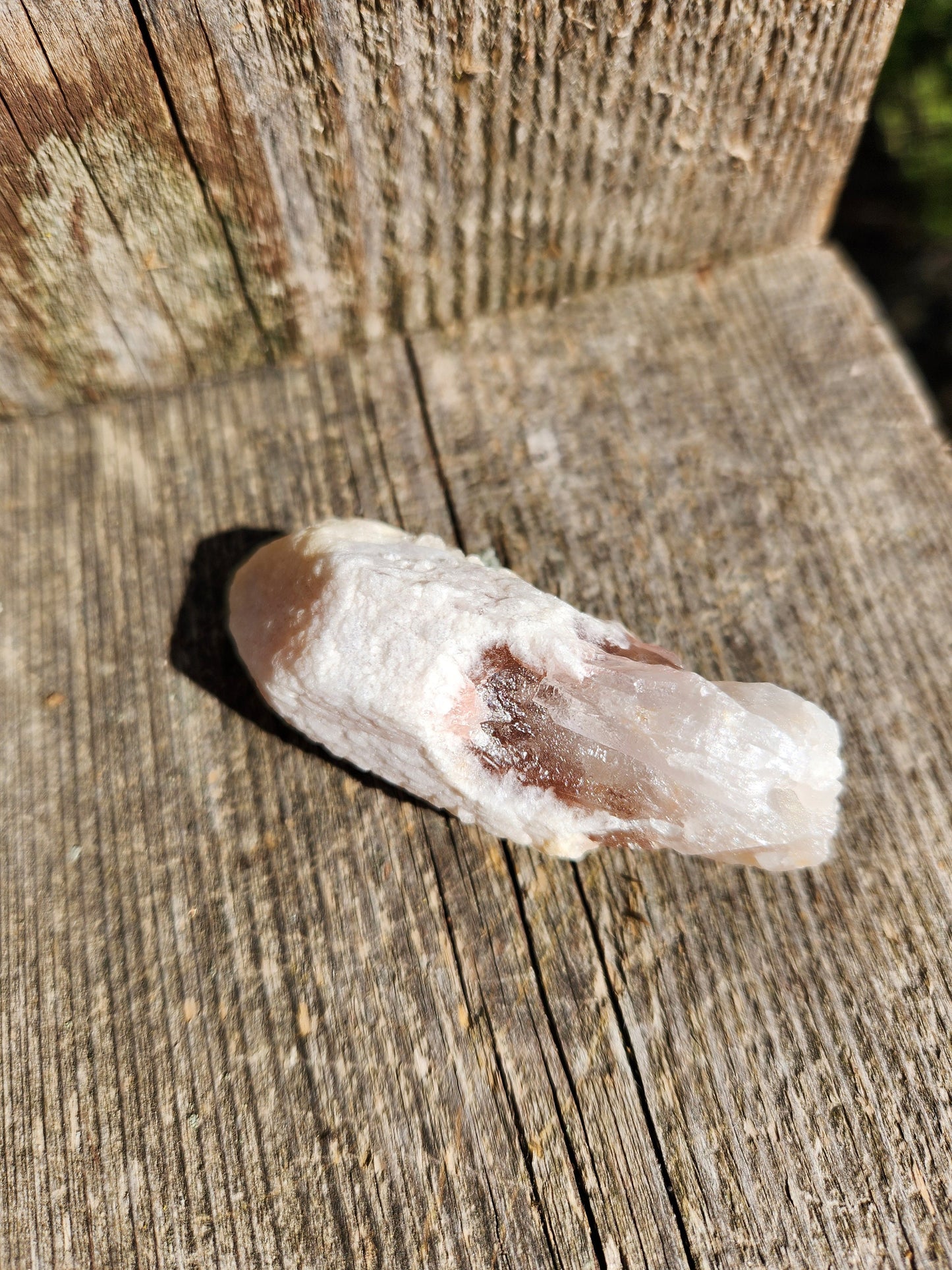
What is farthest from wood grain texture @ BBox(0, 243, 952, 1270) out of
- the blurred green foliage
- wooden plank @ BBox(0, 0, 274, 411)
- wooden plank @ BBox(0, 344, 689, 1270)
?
the blurred green foliage

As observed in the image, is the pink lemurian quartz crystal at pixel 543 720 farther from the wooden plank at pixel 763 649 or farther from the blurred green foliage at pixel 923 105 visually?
the blurred green foliage at pixel 923 105

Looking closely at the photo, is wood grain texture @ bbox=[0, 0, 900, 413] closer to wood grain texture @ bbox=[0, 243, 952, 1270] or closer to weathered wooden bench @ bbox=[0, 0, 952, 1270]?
weathered wooden bench @ bbox=[0, 0, 952, 1270]

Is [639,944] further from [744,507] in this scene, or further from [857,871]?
[744,507]

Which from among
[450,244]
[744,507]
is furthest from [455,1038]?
[450,244]

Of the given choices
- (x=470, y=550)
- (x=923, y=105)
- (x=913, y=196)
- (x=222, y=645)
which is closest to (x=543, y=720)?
(x=470, y=550)

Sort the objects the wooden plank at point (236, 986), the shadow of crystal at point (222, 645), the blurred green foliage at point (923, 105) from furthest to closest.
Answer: the blurred green foliage at point (923, 105) → the shadow of crystal at point (222, 645) → the wooden plank at point (236, 986)

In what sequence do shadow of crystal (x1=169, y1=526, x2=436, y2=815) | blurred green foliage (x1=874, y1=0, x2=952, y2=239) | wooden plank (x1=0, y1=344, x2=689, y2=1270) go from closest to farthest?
wooden plank (x1=0, y1=344, x2=689, y2=1270) → shadow of crystal (x1=169, y1=526, x2=436, y2=815) → blurred green foliage (x1=874, y1=0, x2=952, y2=239)

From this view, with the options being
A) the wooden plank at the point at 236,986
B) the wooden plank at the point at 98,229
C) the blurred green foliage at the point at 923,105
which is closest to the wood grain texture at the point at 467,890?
the wooden plank at the point at 236,986
